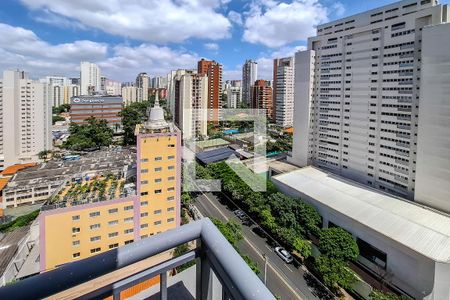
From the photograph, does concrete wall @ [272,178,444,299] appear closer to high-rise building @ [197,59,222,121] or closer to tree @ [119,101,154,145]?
tree @ [119,101,154,145]

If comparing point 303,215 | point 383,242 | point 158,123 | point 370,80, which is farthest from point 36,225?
point 370,80

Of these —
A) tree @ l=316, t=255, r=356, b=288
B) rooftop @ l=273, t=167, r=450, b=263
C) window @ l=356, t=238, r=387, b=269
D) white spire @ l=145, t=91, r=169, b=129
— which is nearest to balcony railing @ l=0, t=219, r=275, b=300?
tree @ l=316, t=255, r=356, b=288

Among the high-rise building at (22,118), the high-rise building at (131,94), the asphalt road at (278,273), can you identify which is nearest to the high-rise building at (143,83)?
the high-rise building at (131,94)

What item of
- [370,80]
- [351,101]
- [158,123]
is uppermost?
[370,80]

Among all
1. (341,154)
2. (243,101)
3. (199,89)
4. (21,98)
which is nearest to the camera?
(341,154)

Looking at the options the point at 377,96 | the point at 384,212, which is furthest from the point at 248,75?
the point at 384,212

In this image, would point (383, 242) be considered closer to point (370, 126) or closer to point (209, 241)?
point (370, 126)

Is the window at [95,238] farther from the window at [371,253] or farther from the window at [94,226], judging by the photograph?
the window at [371,253]
